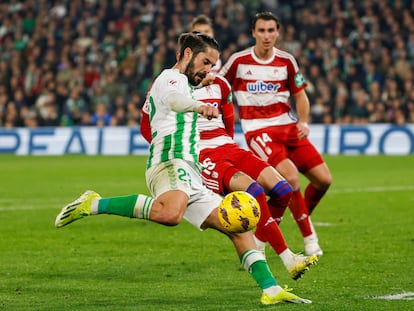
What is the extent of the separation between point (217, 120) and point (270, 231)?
137 cm

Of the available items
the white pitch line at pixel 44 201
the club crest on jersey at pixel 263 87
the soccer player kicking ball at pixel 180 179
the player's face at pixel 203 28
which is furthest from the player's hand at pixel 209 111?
the white pitch line at pixel 44 201

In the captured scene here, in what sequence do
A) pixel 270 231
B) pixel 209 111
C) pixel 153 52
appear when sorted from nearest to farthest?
1. pixel 209 111
2. pixel 270 231
3. pixel 153 52

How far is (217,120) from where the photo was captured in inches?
375

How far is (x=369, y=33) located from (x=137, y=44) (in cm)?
676

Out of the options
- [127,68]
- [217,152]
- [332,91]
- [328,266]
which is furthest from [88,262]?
[127,68]

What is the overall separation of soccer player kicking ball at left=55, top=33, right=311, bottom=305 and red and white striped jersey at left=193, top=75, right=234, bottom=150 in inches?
A: 63.0

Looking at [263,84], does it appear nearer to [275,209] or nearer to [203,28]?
[203,28]

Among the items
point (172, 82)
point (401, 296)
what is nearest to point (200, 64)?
point (172, 82)

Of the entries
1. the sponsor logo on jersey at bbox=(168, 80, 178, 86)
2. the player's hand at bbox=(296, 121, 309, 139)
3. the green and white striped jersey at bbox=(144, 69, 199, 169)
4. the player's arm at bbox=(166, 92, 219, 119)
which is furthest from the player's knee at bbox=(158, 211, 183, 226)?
the player's hand at bbox=(296, 121, 309, 139)

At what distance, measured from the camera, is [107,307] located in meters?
7.30

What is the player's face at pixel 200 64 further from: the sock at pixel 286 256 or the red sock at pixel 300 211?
the red sock at pixel 300 211

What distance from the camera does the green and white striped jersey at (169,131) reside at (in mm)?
7637

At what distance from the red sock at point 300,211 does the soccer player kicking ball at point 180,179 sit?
282 cm

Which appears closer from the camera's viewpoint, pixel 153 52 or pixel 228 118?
pixel 228 118
